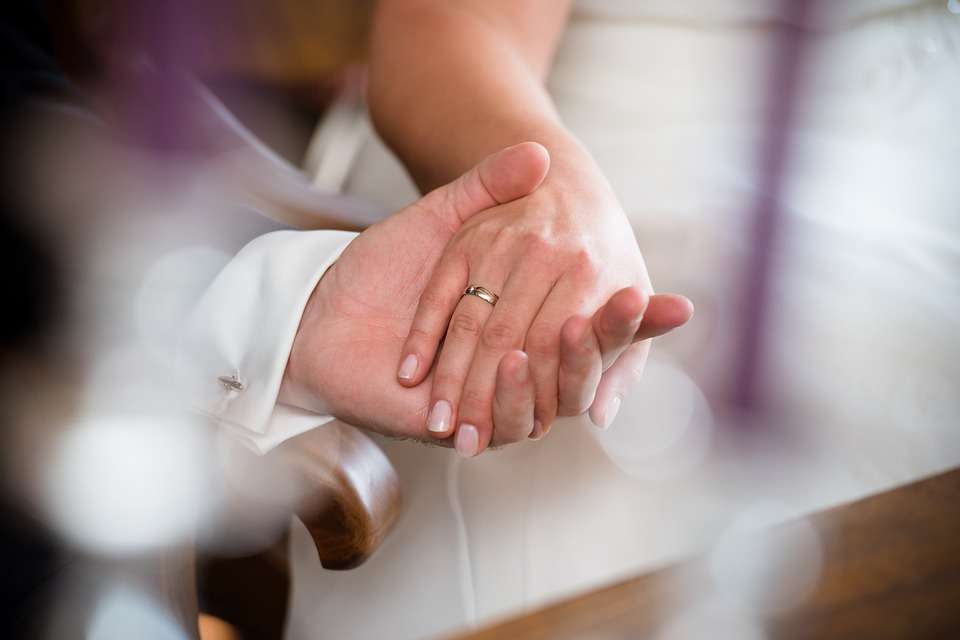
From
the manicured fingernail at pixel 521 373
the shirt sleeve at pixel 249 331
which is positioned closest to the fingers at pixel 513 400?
the manicured fingernail at pixel 521 373

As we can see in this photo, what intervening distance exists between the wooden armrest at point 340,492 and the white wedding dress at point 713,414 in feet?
0.47

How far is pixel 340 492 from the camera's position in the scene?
50 cm

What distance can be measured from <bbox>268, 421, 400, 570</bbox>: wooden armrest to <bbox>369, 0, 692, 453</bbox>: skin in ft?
0.21

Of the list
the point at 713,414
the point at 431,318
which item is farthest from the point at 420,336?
the point at 713,414

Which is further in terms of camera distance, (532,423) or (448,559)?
(448,559)

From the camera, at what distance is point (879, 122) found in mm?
923

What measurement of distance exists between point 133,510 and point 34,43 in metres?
0.47

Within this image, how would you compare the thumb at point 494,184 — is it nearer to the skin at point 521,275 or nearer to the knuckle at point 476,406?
the skin at point 521,275

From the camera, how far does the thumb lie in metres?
0.56

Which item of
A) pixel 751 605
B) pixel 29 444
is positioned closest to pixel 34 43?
pixel 29 444

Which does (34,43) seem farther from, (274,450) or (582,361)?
(582,361)

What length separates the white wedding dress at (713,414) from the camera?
0.61 metres

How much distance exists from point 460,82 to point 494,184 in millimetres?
225

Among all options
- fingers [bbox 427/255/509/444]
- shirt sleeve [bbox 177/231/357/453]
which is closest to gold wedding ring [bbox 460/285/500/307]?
fingers [bbox 427/255/509/444]
